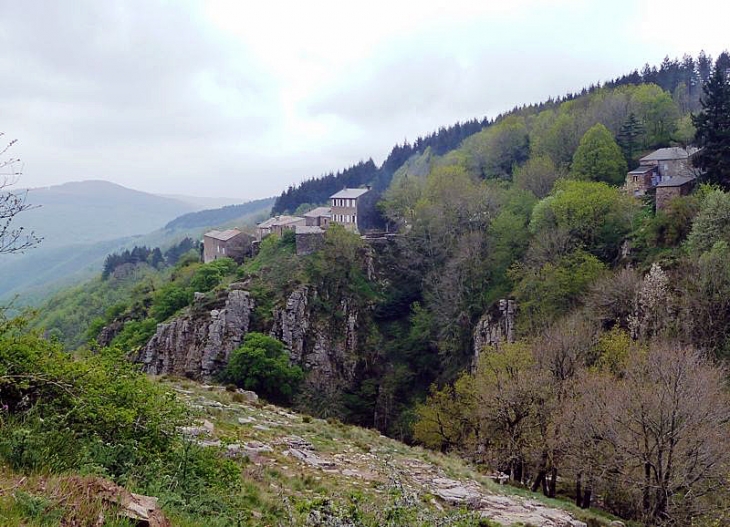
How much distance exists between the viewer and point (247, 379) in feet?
130

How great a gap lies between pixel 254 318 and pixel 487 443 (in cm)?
2687

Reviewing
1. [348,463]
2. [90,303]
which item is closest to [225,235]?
[90,303]

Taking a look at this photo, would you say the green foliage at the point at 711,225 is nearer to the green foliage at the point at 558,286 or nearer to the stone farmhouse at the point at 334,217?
the green foliage at the point at 558,286

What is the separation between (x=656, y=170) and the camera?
48.4 m

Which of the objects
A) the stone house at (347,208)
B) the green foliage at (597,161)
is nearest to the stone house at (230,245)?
the stone house at (347,208)

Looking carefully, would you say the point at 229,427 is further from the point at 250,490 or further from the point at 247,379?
the point at 247,379

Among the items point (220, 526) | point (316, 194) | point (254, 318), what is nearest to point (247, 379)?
point (254, 318)

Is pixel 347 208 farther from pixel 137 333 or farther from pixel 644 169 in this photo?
pixel 644 169

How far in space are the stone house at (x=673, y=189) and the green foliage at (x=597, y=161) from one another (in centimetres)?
990

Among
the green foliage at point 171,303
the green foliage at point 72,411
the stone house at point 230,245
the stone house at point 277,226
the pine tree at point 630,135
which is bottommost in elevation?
the green foliage at point 171,303

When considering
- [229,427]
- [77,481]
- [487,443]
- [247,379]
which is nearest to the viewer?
[77,481]

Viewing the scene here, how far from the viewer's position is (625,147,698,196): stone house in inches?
1797

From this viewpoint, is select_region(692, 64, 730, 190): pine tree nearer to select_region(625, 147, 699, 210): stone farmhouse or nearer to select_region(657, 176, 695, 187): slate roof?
select_region(657, 176, 695, 187): slate roof

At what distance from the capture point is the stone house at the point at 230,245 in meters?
62.6
